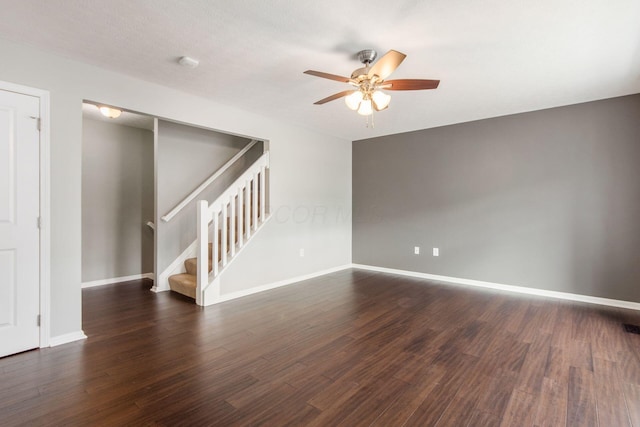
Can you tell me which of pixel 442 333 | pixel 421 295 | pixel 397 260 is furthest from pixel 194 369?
pixel 397 260

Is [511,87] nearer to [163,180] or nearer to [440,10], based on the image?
[440,10]

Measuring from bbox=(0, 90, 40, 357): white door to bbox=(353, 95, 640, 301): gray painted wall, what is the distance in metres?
4.61

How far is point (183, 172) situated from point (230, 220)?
4.50ft

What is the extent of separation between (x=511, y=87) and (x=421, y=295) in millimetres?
2673

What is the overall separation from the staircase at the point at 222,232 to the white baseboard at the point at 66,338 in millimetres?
1146

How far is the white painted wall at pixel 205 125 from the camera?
8.23 ft

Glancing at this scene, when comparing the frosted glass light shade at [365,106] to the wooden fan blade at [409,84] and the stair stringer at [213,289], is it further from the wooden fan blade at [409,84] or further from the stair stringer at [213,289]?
the stair stringer at [213,289]

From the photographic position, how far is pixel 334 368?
2158mm

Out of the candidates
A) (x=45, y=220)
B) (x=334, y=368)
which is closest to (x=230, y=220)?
(x=45, y=220)

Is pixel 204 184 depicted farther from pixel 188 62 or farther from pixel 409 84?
pixel 409 84

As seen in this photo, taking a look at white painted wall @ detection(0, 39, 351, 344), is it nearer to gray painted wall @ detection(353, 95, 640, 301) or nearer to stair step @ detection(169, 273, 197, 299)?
stair step @ detection(169, 273, 197, 299)

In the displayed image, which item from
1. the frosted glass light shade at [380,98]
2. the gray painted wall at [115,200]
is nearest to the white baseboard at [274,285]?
the gray painted wall at [115,200]

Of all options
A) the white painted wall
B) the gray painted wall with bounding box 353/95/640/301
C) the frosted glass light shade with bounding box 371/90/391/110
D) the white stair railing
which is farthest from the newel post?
the gray painted wall with bounding box 353/95/640/301

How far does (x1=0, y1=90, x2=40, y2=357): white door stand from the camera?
2289mm
